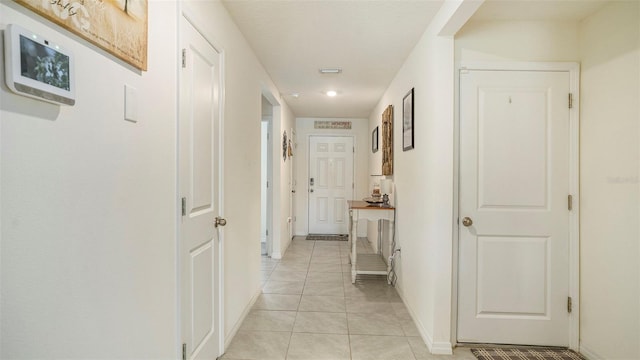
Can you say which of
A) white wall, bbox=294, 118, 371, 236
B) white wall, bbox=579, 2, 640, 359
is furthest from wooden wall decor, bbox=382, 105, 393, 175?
white wall, bbox=294, 118, 371, 236

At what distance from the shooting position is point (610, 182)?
1890mm

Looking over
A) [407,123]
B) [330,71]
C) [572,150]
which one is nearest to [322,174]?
[330,71]

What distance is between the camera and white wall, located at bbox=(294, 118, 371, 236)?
6.04 meters

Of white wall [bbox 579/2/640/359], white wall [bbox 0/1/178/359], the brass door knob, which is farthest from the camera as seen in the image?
the brass door knob

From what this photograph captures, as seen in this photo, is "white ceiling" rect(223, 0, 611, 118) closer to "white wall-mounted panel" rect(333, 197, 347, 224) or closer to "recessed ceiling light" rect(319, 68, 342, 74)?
"recessed ceiling light" rect(319, 68, 342, 74)

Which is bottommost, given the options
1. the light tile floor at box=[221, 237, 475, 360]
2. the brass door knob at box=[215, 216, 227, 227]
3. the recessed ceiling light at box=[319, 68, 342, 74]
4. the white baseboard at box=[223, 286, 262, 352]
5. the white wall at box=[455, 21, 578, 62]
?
the light tile floor at box=[221, 237, 475, 360]

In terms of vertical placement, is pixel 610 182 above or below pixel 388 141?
below

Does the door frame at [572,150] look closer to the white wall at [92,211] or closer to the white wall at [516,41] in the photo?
the white wall at [516,41]

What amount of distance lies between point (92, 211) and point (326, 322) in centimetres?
202

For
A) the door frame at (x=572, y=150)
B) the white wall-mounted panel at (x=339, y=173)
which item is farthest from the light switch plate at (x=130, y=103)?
the white wall-mounted panel at (x=339, y=173)

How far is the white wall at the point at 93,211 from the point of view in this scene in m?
0.71

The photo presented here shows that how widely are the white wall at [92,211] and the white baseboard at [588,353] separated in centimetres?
252

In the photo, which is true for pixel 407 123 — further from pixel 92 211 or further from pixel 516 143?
pixel 92 211

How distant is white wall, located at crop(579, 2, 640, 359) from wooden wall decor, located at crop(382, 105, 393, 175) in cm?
178
